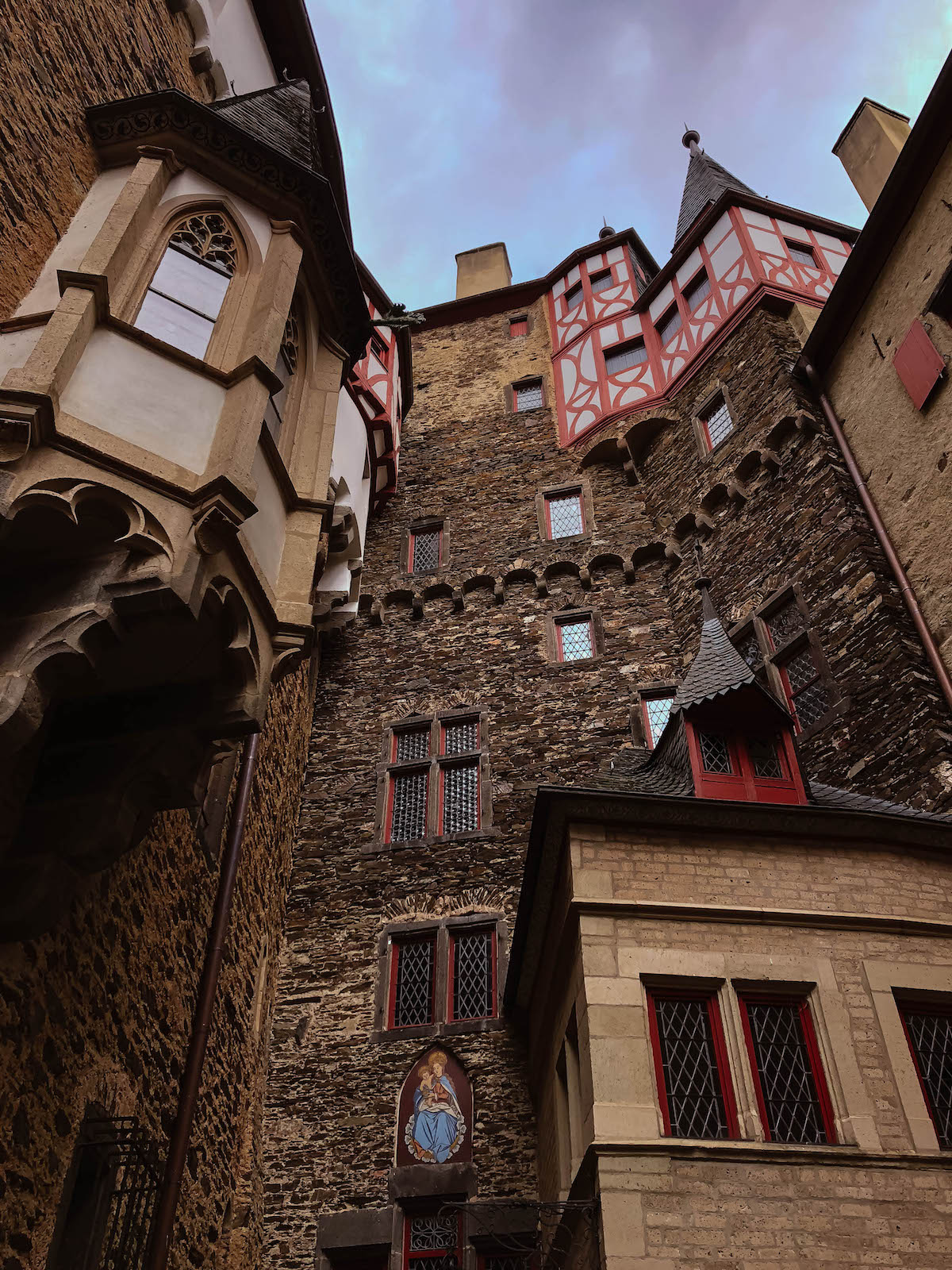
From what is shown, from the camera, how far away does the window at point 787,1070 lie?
6726 millimetres

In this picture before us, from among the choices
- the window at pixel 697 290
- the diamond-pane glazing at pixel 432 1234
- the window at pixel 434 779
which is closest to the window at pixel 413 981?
the window at pixel 434 779

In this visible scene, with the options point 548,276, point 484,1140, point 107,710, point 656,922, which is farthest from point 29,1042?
point 548,276

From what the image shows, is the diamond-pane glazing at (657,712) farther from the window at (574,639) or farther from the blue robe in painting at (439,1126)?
the blue robe in painting at (439,1126)

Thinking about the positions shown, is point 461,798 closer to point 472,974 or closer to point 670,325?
point 472,974

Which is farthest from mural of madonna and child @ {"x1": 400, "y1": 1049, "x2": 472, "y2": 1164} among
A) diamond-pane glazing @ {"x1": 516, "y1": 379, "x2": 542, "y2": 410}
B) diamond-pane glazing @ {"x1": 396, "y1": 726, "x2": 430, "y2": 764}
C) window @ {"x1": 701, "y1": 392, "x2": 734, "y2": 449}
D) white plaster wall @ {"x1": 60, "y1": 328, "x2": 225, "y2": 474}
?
diamond-pane glazing @ {"x1": 516, "y1": 379, "x2": 542, "y2": 410}

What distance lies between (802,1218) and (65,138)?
8.78m

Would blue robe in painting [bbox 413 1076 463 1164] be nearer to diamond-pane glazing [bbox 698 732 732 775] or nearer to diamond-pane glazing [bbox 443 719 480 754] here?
diamond-pane glazing [bbox 698 732 732 775]

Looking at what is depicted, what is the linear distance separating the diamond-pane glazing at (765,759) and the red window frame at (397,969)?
15.0 feet

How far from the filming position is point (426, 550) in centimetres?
1750

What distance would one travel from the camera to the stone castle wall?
10312 mm

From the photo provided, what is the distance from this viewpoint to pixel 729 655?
1005 centimetres

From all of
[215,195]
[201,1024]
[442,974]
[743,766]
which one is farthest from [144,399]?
[442,974]

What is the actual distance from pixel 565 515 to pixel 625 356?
3.97 m

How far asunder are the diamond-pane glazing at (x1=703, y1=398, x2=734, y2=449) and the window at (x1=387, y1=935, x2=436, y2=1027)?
28.1 feet
